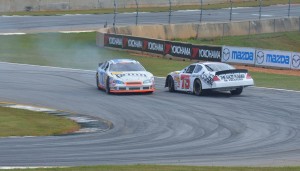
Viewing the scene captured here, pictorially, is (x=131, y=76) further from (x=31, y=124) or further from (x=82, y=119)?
(x=31, y=124)

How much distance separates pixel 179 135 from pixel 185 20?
43.3 m

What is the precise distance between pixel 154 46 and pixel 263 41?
1112 centimetres

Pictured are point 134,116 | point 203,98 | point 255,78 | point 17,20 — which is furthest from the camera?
point 17,20

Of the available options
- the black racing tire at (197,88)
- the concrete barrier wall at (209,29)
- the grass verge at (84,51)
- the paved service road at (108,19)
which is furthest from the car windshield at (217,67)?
the paved service road at (108,19)

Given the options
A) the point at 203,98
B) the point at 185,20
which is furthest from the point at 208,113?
the point at 185,20

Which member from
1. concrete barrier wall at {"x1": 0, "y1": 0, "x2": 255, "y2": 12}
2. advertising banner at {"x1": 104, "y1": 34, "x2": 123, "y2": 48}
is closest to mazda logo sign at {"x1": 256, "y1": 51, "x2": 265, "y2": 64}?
advertising banner at {"x1": 104, "y1": 34, "x2": 123, "y2": 48}

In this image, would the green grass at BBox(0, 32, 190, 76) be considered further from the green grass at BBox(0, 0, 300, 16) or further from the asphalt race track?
the green grass at BBox(0, 0, 300, 16)

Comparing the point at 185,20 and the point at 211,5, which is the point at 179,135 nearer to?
the point at 185,20

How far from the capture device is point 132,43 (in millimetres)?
50625

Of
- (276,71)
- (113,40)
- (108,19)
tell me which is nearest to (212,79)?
(276,71)

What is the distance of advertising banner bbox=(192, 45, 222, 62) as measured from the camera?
148ft

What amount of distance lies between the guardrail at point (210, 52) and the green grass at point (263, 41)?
7.12m

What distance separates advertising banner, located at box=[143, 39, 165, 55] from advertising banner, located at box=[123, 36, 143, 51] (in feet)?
1.02

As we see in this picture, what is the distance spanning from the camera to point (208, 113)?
2736 cm
